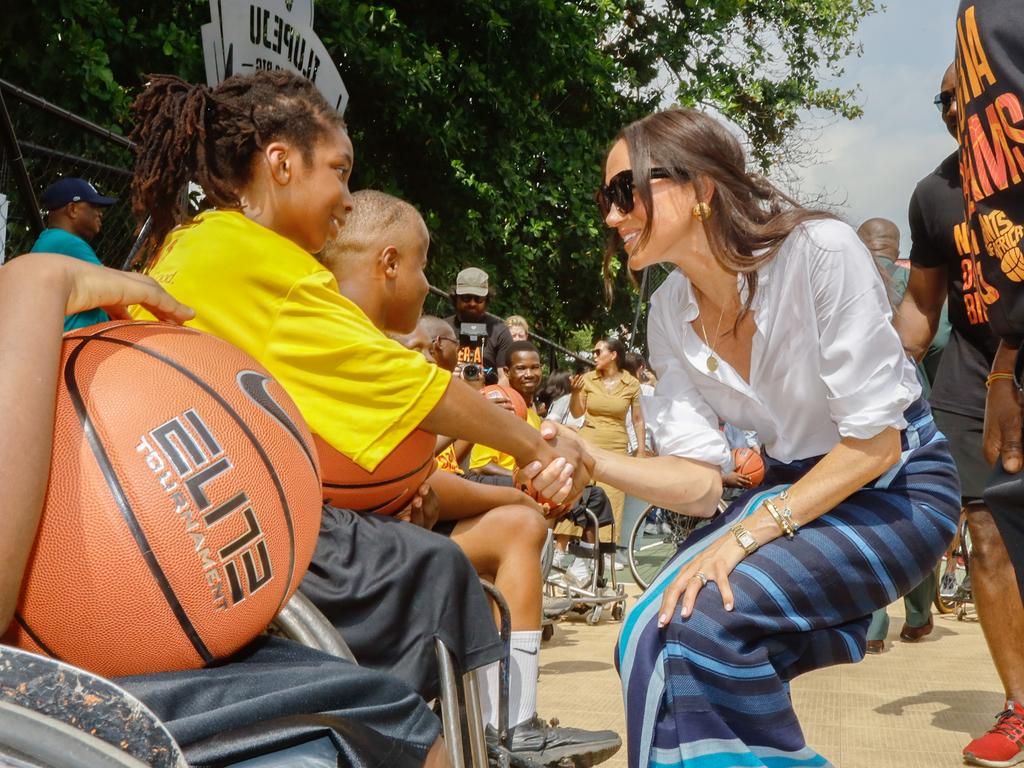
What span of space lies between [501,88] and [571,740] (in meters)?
10.3

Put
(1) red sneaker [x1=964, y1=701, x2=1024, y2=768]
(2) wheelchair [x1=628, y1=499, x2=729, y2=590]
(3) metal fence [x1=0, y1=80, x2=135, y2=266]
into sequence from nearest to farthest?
(1) red sneaker [x1=964, y1=701, x2=1024, y2=768] → (3) metal fence [x1=0, y1=80, x2=135, y2=266] → (2) wheelchair [x1=628, y1=499, x2=729, y2=590]

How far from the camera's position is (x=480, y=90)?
40.1ft

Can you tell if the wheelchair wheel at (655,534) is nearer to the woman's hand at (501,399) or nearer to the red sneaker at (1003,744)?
the woman's hand at (501,399)

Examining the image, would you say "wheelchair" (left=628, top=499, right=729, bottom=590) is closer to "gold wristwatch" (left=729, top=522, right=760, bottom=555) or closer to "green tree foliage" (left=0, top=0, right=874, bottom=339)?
"green tree foliage" (left=0, top=0, right=874, bottom=339)

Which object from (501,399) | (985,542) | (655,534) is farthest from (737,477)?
(655,534)

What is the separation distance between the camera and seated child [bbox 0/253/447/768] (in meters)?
1.29

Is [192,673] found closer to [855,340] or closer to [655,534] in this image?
[855,340]

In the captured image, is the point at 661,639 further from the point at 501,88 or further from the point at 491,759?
the point at 501,88

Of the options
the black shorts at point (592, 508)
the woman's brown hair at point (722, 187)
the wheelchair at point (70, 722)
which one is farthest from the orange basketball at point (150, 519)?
the black shorts at point (592, 508)

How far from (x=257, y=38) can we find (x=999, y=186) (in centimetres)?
318

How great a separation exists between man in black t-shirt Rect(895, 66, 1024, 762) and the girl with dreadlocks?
2289mm

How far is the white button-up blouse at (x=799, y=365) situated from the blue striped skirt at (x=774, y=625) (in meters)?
0.22

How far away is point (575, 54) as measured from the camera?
44.9 ft

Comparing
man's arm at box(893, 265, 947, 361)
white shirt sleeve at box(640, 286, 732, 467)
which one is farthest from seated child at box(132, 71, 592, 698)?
man's arm at box(893, 265, 947, 361)
